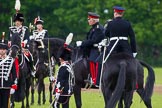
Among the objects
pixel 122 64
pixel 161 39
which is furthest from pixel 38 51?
pixel 161 39

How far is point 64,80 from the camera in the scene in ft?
41.8

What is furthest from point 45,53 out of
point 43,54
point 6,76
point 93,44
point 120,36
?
point 120,36

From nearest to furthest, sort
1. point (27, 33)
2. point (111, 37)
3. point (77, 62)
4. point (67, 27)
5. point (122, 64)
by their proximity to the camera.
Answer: point (122, 64) < point (111, 37) < point (77, 62) < point (27, 33) < point (67, 27)

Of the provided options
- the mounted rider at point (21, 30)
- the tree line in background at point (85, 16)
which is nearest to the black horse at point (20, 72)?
the mounted rider at point (21, 30)

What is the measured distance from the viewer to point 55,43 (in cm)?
1559

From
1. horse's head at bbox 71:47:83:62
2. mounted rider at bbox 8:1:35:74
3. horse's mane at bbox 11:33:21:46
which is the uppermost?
mounted rider at bbox 8:1:35:74

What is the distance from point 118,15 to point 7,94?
265cm

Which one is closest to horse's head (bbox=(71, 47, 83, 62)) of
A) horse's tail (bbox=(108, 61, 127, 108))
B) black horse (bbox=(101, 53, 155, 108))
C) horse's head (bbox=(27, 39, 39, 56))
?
horse's head (bbox=(27, 39, 39, 56))

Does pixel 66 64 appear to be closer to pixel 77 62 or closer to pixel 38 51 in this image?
pixel 77 62

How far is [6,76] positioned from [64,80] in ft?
3.74

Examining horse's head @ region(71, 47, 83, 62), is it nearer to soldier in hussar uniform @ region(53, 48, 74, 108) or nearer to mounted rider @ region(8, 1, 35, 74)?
mounted rider @ region(8, 1, 35, 74)

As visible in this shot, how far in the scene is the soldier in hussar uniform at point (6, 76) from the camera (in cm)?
1247

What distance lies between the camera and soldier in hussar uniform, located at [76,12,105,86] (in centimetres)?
1423

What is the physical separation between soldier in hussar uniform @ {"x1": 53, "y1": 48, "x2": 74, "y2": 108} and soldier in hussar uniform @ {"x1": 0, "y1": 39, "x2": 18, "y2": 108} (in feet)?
2.88
